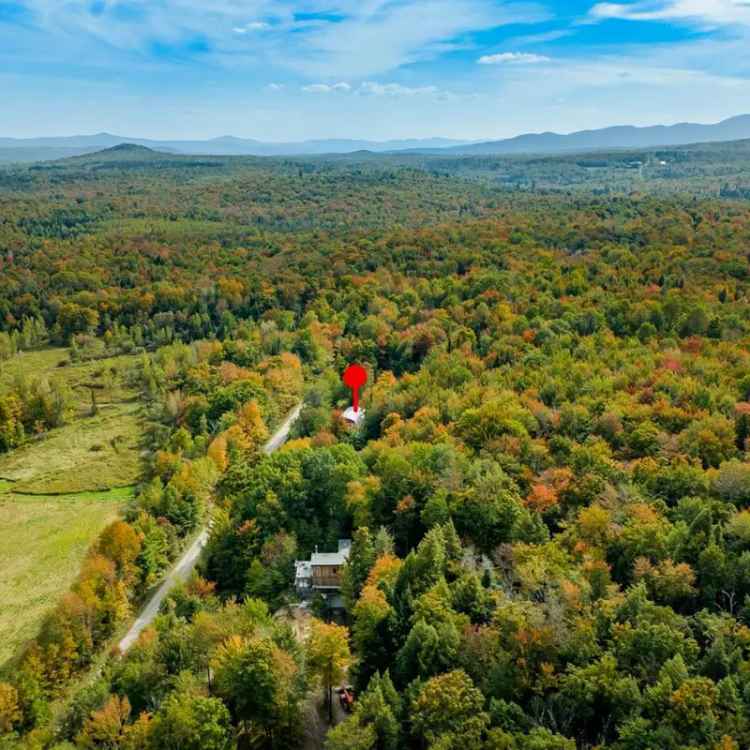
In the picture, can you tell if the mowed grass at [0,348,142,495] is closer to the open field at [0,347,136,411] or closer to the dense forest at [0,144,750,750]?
the open field at [0,347,136,411]

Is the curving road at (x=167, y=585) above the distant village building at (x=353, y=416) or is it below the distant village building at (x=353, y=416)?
below

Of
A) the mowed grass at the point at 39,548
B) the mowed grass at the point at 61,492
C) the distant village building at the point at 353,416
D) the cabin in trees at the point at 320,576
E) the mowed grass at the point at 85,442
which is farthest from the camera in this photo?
the mowed grass at the point at 85,442

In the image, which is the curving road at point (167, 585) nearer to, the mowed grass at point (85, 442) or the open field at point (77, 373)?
the mowed grass at point (85, 442)


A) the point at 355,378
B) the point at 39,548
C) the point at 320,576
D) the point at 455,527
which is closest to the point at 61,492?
the point at 39,548

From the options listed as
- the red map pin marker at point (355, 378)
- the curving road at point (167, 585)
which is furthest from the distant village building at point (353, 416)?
the curving road at point (167, 585)

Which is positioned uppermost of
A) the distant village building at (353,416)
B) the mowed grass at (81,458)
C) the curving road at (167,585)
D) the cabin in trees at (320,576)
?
the distant village building at (353,416)

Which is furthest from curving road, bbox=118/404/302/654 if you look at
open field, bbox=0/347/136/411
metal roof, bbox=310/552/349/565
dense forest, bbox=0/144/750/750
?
open field, bbox=0/347/136/411

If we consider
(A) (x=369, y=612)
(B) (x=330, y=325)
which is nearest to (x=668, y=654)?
(A) (x=369, y=612)
